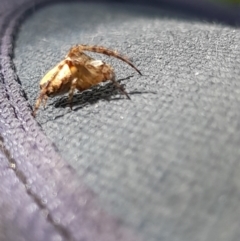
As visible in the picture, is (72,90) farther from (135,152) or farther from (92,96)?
(135,152)

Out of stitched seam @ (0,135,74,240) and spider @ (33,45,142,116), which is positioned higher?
spider @ (33,45,142,116)

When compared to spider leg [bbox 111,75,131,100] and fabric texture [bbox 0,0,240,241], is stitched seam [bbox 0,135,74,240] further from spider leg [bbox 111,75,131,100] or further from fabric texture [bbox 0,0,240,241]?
spider leg [bbox 111,75,131,100]

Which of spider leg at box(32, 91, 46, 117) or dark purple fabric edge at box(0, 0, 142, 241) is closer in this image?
dark purple fabric edge at box(0, 0, 142, 241)

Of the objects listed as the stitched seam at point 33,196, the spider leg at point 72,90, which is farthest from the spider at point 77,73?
the stitched seam at point 33,196

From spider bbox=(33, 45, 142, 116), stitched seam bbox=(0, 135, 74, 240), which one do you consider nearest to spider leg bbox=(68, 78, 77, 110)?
spider bbox=(33, 45, 142, 116)

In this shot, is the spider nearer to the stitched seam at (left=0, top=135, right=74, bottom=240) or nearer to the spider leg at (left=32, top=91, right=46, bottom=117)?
the spider leg at (left=32, top=91, right=46, bottom=117)

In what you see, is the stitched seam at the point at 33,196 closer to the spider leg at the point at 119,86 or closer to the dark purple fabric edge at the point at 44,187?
the dark purple fabric edge at the point at 44,187

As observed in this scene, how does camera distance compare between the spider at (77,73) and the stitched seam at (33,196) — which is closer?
the stitched seam at (33,196)

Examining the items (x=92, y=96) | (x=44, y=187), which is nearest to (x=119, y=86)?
(x=92, y=96)
